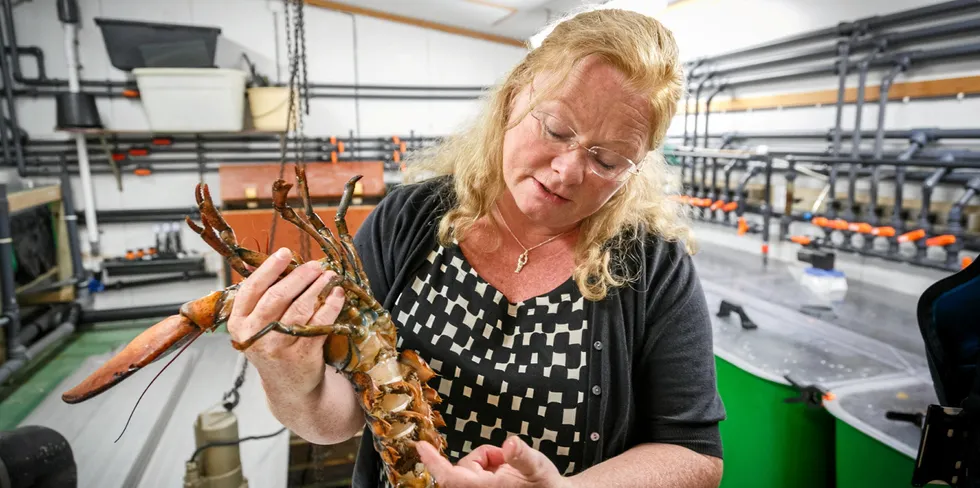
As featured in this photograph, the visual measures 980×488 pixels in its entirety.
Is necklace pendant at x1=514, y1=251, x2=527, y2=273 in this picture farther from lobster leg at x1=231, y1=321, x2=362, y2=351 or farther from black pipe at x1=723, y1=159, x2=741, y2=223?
black pipe at x1=723, y1=159, x2=741, y2=223

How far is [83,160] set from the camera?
15.8 ft

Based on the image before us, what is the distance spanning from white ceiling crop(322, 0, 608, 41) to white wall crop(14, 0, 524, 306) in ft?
1.04

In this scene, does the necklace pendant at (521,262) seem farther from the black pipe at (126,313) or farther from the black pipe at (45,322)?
the black pipe at (126,313)

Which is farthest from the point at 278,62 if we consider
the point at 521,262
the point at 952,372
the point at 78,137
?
the point at 952,372

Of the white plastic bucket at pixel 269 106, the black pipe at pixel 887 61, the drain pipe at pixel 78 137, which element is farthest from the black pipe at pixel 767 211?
the drain pipe at pixel 78 137

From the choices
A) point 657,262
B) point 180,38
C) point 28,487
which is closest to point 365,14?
point 180,38

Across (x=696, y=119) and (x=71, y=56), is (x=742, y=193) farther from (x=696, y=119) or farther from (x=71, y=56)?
(x=71, y=56)

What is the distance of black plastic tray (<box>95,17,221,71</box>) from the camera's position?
4516 mm

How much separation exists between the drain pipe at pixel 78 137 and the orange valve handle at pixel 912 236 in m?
5.89

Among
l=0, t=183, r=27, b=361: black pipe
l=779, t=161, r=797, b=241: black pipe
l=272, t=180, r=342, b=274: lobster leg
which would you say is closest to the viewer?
l=272, t=180, r=342, b=274: lobster leg

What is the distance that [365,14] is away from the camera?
5.50 metres

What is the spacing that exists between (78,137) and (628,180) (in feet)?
18.1

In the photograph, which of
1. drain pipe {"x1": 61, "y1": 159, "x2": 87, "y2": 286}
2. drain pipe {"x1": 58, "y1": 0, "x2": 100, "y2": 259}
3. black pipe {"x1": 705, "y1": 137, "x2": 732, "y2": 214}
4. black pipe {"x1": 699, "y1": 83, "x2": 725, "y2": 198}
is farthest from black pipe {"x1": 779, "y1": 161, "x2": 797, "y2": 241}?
drain pipe {"x1": 58, "y1": 0, "x2": 100, "y2": 259}

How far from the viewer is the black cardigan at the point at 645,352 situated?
0.99m
